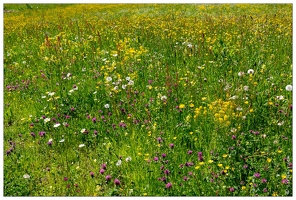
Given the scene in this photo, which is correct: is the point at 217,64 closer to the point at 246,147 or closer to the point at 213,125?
the point at 213,125

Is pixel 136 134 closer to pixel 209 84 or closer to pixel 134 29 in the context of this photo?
pixel 209 84

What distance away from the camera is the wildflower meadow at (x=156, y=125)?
331 cm

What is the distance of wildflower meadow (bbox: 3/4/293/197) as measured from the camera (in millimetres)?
3312

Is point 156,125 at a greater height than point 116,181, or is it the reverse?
point 156,125

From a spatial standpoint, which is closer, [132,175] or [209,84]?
[132,175]

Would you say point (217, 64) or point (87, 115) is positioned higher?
point (217, 64)

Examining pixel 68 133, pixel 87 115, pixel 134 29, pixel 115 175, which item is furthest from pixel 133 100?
pixel 134 29

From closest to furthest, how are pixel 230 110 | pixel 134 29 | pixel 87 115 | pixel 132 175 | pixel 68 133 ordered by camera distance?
1. pixel 132 175
2. pixel 230 110
3. pixel 68 133
4. pixel 87 115
5. pixel 134 29

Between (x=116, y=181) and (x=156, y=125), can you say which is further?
(x=156, y=125)

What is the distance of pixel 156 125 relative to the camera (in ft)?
13.6

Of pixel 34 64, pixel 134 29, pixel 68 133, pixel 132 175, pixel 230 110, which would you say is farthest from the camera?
pixel 134 29

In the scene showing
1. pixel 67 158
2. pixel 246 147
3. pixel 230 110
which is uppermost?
pixel 230 110

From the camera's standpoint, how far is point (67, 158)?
3.95m

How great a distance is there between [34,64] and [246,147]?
5.17m
